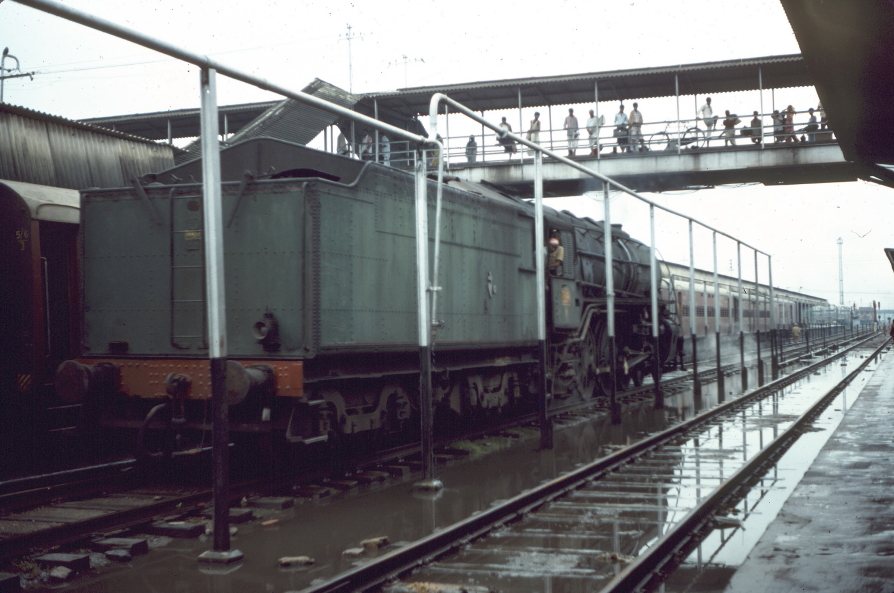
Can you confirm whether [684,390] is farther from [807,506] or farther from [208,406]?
[208,406]

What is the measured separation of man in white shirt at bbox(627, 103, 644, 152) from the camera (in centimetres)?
2466

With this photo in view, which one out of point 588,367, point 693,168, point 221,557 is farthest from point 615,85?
point 221,557

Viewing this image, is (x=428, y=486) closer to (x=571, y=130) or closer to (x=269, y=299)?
(x=269, y=299)

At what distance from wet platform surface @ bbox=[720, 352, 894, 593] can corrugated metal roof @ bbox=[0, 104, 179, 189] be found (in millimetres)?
14115

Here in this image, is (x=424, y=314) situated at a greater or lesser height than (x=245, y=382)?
greater

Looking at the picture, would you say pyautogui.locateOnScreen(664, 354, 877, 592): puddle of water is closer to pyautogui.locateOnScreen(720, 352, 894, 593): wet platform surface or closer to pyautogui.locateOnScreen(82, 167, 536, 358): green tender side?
pyautogui.locateOnScreen(720, 352, 894, 593): wet platform surface

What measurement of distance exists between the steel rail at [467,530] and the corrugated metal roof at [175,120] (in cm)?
1827

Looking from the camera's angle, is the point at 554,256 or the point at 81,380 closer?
the point at 81,380

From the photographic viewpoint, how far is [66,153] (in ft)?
55.1

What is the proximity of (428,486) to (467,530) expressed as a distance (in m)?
1.82

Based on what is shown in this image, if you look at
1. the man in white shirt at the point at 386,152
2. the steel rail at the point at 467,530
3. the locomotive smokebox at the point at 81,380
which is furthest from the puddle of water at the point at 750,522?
the man in white shirt at the point at 386,152

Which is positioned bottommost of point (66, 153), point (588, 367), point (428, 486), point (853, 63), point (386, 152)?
point (428, 486)

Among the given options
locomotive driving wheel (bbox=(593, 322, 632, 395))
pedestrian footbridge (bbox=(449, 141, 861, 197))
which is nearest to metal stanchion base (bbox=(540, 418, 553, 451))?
locomotive driving wheel (bbox=(593, 322, 632, 395))

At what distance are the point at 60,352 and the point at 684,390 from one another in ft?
45.1
